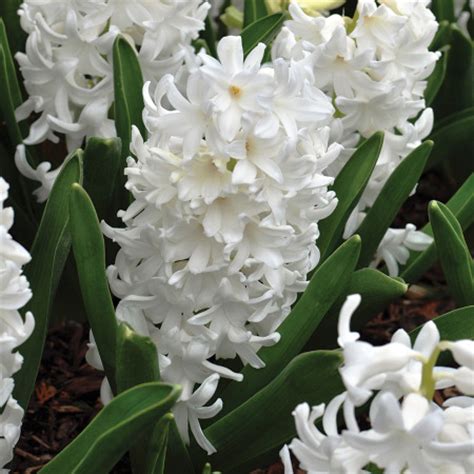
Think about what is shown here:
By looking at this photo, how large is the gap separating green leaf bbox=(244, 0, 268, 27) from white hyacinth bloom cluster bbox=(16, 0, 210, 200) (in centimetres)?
41

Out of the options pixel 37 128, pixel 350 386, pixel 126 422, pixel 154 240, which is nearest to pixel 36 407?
pixel 37 128

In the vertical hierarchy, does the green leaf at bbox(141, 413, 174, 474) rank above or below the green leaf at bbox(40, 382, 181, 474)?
below

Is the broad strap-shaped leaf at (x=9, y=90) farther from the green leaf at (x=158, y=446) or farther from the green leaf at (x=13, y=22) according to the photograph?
the green leaf at (x=158, y=446)

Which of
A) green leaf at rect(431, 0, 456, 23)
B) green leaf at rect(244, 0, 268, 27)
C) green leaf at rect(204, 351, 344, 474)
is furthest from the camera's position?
green leaf at rect(431, 0, 456, 23)

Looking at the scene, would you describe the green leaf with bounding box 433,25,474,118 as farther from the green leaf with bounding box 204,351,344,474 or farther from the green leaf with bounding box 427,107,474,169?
the green leaf with bounding box 204,351,344,474

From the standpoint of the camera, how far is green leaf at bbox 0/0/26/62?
2400 millimetres

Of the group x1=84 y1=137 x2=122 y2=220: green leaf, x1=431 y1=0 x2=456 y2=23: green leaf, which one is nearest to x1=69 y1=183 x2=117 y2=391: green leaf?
x1=84 y1=137 x2=122 y2=220: green leaf

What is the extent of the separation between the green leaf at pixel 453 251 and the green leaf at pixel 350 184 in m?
0.18

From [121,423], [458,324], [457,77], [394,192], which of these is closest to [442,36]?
[457,77]

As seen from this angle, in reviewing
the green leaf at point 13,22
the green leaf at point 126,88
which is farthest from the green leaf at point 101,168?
the green leaf at point 13,22

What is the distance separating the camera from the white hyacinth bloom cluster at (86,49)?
6.61ft

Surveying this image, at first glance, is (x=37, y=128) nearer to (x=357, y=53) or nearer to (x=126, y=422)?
(x=357, y=53)

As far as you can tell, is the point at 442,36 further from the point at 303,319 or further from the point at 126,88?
the point at 303,319

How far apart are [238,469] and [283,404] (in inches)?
8.5
